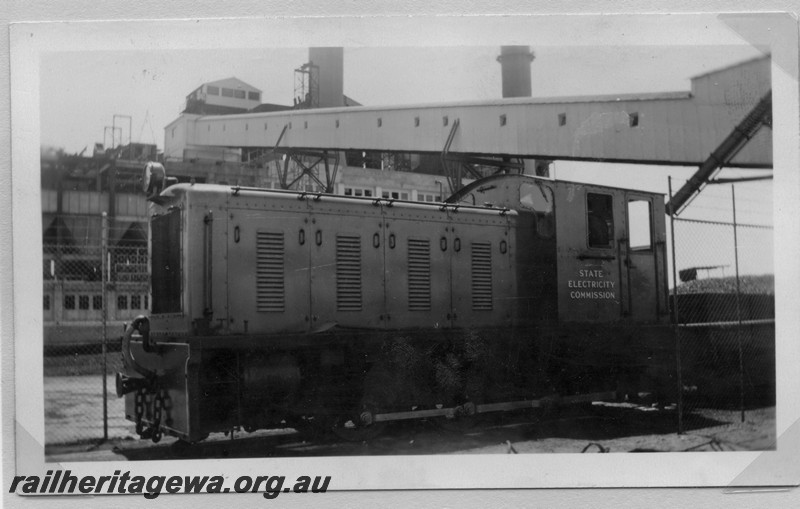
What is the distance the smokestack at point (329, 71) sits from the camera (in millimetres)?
5465

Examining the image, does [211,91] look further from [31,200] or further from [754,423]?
[754,423]

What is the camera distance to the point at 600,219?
739 centimetres

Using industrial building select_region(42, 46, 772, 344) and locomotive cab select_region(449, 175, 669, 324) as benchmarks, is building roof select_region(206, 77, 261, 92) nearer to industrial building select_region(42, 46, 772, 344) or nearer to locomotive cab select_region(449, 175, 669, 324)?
industrial building select_region(42, 46, 772, 344)

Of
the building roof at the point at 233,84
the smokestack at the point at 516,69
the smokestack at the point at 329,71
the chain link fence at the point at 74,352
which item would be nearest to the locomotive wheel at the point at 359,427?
the chain link fence at the point at 74,352

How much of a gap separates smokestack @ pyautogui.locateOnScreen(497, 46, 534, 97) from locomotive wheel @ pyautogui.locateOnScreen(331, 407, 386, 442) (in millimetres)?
3379

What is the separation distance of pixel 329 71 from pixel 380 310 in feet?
7.86

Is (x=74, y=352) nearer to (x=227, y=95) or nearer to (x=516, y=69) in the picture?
(x=227, y=95)

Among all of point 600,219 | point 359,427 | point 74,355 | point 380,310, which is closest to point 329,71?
point 380,310

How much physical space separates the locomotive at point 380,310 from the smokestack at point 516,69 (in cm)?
131

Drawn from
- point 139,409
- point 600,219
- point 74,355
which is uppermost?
point 600,219

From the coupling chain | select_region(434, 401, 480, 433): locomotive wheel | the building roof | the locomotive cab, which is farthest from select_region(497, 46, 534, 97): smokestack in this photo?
the coupling chain

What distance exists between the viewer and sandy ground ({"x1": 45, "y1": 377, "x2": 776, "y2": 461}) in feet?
17.5

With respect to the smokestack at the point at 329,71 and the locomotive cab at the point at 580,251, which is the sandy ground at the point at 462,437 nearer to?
the locomotive cab at the point at 580,251

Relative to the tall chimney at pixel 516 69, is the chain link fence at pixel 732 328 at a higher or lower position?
lower
